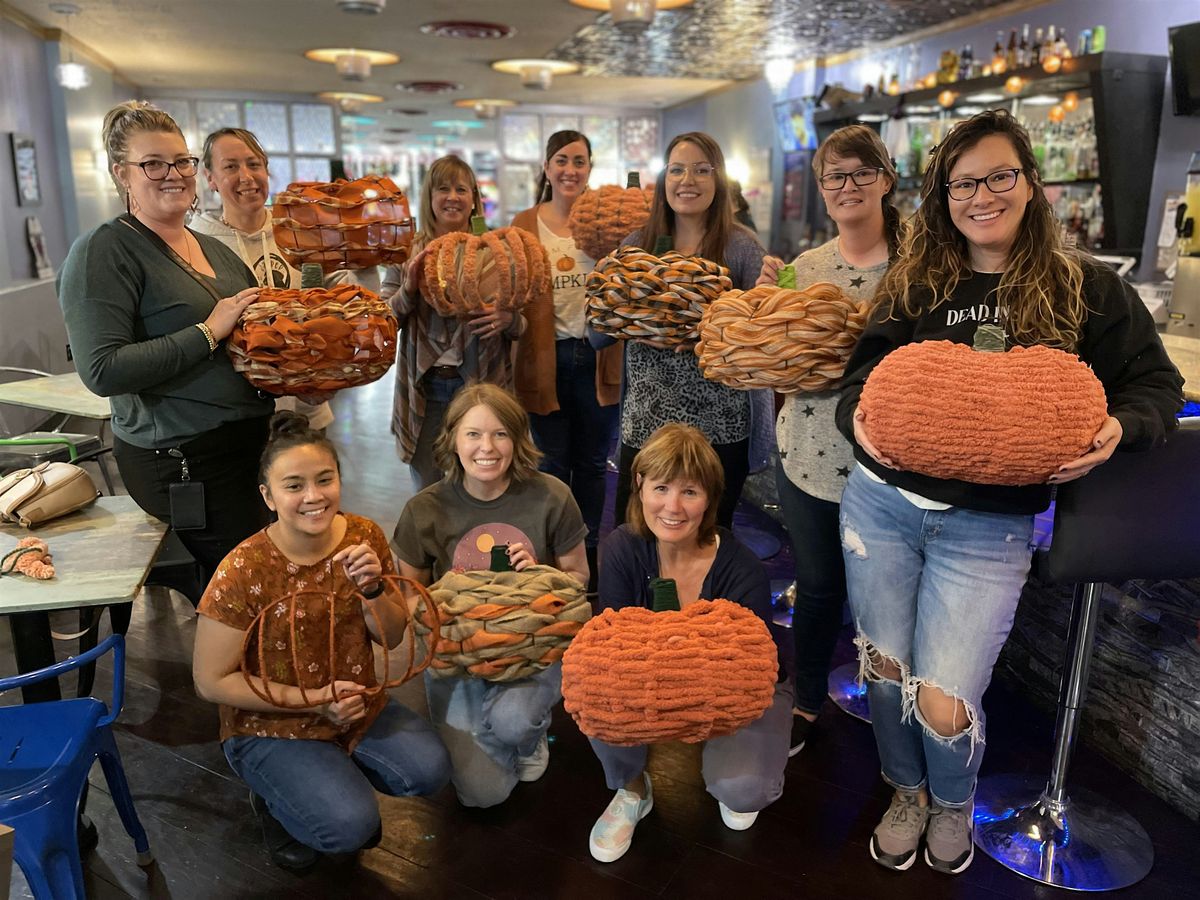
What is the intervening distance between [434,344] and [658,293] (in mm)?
742

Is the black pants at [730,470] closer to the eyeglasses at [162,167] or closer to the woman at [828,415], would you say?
the woman at [828,415]

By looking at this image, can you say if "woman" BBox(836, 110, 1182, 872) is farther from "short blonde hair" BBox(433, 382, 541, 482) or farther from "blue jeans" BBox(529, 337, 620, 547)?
"blue jeans" BBox(529, 337, 620, 547)

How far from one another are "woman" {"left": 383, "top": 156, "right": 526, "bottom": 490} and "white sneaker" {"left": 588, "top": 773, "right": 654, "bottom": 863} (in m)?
1.04

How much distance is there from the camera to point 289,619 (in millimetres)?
1671

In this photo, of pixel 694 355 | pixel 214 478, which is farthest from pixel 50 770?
pixel 694 355

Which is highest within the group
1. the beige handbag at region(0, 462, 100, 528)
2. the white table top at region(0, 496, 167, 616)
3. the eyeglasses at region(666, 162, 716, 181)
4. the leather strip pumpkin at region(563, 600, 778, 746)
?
the eyeglasses at region(666, 162, 716, 181)

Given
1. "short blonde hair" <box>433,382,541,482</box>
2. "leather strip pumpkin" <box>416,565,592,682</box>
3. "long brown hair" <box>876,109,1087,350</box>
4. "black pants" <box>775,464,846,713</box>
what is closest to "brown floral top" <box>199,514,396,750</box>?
"leather strip pumpkin" <box>416,565,592,682</box>

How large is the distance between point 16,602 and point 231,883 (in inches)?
27.2

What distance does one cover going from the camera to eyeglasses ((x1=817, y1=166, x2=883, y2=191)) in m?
1.73

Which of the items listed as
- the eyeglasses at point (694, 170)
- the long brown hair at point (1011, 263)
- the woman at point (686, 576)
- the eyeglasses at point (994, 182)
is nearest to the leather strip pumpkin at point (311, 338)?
the woman at point (686, 576)

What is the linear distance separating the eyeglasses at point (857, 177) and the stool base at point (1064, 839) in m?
1.34

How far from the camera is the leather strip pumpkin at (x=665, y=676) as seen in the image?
57.3 inches

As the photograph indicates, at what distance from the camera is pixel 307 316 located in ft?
5.15

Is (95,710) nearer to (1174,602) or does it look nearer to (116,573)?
(116,573)
